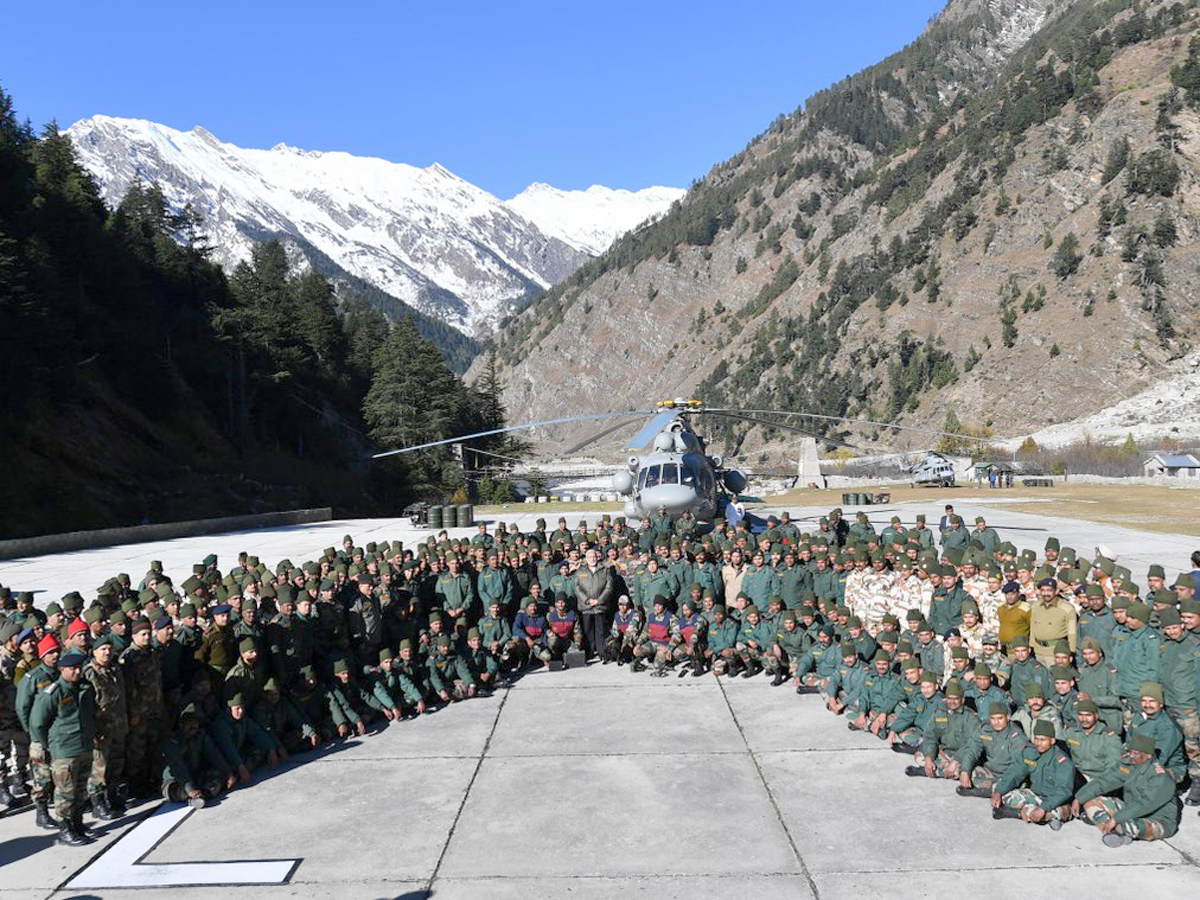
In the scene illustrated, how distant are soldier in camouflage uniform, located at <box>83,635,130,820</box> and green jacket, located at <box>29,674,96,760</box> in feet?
0.81

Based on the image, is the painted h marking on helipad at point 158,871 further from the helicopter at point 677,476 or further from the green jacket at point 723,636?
the helicopter at point 677,476

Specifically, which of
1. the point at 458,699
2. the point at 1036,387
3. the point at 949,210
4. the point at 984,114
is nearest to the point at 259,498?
the point at 458,699

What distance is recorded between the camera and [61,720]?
8047 mm

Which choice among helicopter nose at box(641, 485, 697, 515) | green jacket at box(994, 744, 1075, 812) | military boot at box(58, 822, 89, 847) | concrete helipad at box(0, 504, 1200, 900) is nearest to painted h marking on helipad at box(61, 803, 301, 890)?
concrete helipad at box(0, 504, 1200, 900)

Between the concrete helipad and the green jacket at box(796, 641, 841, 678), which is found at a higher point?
the green jacket at box(796, 641, 841, 678)

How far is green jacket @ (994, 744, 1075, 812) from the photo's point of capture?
8039 mm

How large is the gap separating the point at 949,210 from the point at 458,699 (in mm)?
126838

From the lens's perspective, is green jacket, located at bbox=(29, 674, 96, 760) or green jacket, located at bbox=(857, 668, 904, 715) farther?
green jacket, located at bbox=(857, 668, 904, 715)

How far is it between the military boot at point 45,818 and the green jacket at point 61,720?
65 cm

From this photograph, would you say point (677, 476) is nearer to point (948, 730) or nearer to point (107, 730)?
point (948, 730)

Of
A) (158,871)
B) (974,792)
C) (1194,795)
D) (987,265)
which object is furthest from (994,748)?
(987,265)

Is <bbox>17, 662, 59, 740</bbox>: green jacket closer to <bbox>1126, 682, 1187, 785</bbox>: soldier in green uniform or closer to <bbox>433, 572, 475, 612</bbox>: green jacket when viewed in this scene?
<bbox>433, 572, 475, 612</bbox>: green jacket

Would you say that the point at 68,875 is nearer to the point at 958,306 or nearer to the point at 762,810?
the point at 762,810

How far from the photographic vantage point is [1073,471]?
230ft
